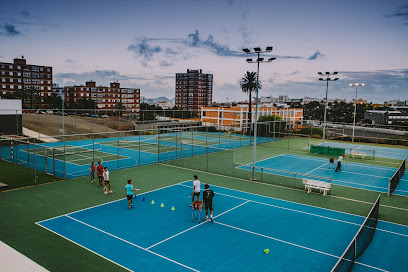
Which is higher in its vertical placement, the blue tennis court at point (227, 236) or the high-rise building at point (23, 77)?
the high-rise building at point (23, 77)

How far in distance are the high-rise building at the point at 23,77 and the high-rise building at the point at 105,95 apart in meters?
14.5

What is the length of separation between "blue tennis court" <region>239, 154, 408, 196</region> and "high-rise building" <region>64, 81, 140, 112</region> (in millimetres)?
107308

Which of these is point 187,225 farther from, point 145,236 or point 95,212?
point 95,212

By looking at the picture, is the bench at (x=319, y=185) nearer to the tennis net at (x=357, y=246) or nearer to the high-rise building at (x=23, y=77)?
the tennis net at (x=357, y=246)

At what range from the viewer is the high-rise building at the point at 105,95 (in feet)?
446

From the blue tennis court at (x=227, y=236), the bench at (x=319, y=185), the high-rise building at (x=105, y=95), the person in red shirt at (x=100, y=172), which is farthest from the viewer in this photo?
the high-rise building at (x=105, y=95)

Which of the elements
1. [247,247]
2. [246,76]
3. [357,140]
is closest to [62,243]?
[247,247]

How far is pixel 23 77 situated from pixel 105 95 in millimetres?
37711

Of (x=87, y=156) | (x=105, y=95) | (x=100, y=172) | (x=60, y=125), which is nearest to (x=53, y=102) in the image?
(x=105, y=95)

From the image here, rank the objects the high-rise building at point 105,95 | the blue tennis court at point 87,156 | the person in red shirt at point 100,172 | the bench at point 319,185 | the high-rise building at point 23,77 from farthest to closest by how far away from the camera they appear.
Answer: the high-rise building at point 105,95, the high-rise building at point 23,77, the blue tennis court at point 87,156, the person in red shirt at point 100,172, the bench at point 319,185

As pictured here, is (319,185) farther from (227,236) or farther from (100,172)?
(100,172)

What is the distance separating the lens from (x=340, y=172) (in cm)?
2731

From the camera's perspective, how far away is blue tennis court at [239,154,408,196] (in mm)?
23281

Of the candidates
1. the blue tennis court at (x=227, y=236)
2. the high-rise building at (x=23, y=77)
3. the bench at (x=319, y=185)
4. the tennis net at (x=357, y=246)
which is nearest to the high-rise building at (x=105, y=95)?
the high-rise building at (x=23, y=77)
